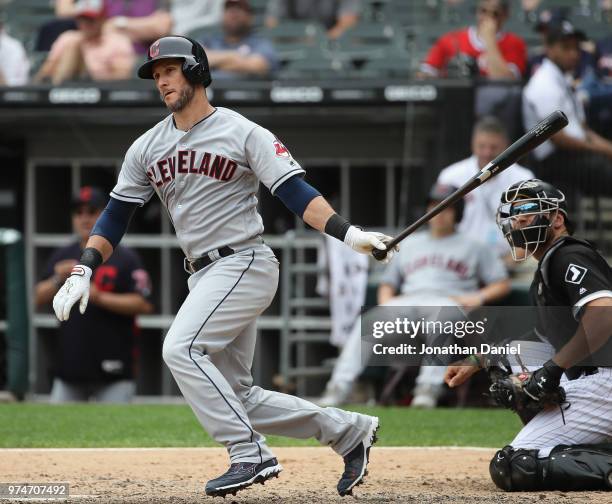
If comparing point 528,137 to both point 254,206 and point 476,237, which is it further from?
point 476,237

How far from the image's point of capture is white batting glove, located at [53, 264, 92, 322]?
4316 millimetres

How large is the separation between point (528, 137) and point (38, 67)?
6359 mm

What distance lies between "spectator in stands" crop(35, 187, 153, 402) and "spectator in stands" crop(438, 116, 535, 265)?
2.33 meters

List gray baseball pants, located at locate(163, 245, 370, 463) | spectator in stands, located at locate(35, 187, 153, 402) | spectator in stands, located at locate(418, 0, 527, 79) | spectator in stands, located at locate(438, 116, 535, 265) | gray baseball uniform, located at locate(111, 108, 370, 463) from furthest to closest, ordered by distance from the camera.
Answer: spectator in stands, located at locate(418, 0, 527, 79)
spectator in stands, located at locate(438, 116, 535, 265)
spectator in stands, located at locate(35, 187, 153, 402)
gray baseball uniform, located at locate(111, 108, 370, 463)
gray baseball pants, located at locate(163, 245, 370, 463)

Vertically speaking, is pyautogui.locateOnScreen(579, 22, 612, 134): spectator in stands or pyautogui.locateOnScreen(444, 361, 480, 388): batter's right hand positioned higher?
pyautogui.locateOnScreen(579, 22, 612, 134): spectator in stands

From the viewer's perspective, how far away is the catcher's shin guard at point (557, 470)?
→ 4594mm

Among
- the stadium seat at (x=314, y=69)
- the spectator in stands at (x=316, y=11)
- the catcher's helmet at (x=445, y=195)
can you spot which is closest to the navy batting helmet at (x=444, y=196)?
the catcher's helmet at (x=445, y=195)

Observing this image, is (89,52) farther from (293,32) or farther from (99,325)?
(99,325)

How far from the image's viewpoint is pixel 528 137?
4.62 metres

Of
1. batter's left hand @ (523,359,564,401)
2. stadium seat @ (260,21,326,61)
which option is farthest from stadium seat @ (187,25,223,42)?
batter's left hand @ (523,359,564,401)

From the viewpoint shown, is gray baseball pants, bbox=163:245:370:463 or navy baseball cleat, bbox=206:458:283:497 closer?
navy baseball cleat, bbox=206:458:283:497

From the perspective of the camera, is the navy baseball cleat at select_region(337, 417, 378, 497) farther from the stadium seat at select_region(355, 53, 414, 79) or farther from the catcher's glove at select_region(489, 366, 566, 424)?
the stadium seat at select_region(355, 53, 414, 79)

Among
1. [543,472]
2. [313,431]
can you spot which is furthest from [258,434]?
[543,472]

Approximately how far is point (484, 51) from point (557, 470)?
520cm
